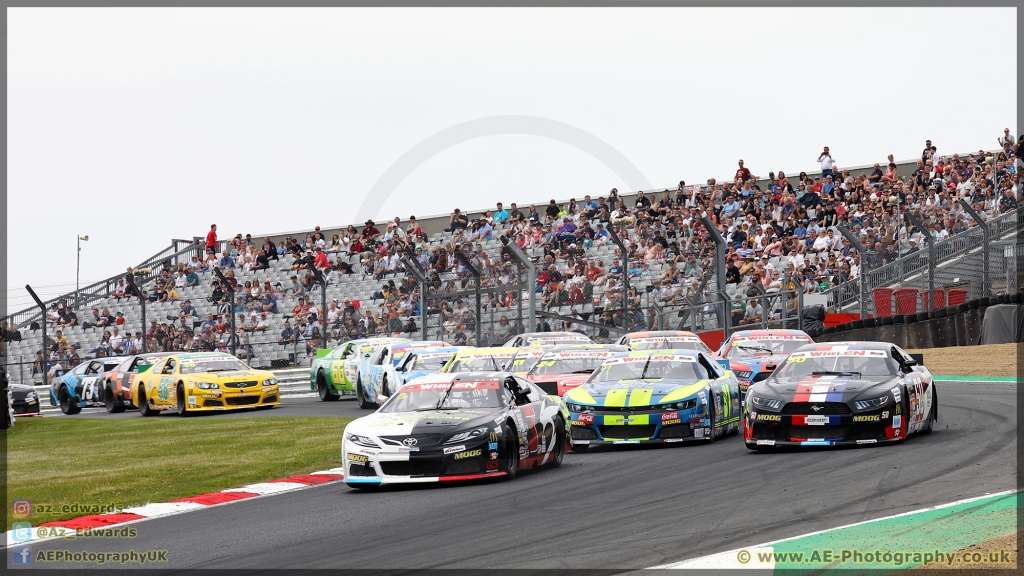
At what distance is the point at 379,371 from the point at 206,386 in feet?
13.0

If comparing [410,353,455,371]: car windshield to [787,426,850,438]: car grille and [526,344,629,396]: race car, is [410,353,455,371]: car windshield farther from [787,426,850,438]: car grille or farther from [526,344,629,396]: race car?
[787,426,850,438]: car grille

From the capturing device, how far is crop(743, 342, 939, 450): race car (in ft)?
40.5

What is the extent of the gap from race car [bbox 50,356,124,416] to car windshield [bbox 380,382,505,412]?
17037mm

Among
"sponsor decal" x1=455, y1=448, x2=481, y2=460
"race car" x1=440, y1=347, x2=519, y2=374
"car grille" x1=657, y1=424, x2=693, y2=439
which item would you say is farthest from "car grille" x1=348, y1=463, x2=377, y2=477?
"race car" x1=440, y1=347, x2=519, y2=374

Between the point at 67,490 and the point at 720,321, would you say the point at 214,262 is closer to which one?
the point at 720,321

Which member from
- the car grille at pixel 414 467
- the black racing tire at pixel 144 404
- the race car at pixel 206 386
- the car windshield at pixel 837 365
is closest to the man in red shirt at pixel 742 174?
the race car at pixel 206 386

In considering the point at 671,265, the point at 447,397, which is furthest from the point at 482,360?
the point at 671,265

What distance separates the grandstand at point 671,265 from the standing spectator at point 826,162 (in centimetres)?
45

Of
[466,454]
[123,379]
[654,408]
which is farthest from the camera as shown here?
[123,379]

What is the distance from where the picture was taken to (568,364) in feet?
57.9

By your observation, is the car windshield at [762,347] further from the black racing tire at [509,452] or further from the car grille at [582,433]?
the black racing tire at [509,452]

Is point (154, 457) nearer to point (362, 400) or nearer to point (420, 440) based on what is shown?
point (420, 440)

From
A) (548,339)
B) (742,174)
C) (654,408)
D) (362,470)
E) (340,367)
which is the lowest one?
(362,470)

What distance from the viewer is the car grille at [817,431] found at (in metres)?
12.4
